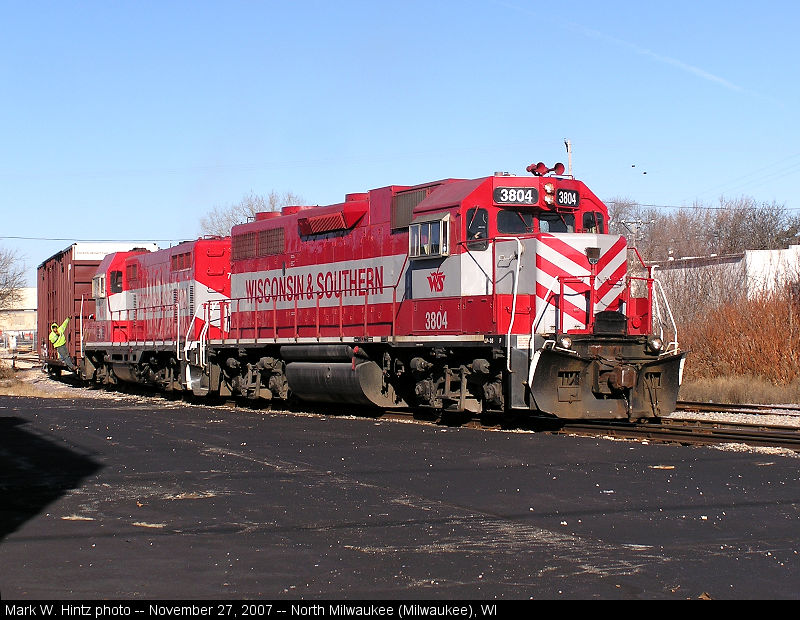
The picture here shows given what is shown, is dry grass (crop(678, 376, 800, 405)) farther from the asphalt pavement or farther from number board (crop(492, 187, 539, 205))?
the asphalt pavement

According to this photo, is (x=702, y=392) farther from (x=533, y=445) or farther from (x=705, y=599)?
(x=705, y=599)

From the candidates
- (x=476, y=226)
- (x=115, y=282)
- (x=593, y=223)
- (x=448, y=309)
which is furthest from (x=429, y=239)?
(x=115, y=282)

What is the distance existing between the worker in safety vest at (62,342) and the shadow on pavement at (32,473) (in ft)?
64.1

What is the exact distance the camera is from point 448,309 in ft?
53.5

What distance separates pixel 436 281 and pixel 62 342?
21.5 m

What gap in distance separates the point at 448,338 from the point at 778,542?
29.9 ft

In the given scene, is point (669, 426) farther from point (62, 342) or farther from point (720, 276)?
point (62, 342)

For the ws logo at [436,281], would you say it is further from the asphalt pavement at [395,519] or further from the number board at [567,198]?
the asphalt pavement at [395,519]

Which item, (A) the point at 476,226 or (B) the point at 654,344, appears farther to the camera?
(A) the point at 476,226

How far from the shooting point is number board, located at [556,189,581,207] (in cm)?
1587

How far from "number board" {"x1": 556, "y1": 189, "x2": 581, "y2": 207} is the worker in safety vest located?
22.0 m

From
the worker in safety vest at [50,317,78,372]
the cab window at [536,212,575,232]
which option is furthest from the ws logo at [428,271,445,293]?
the worker in safety vest at [50,317,78,372]

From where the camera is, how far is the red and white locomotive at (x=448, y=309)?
14.8 m

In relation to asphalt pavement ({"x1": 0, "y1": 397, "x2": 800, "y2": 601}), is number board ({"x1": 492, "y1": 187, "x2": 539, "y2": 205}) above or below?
above
